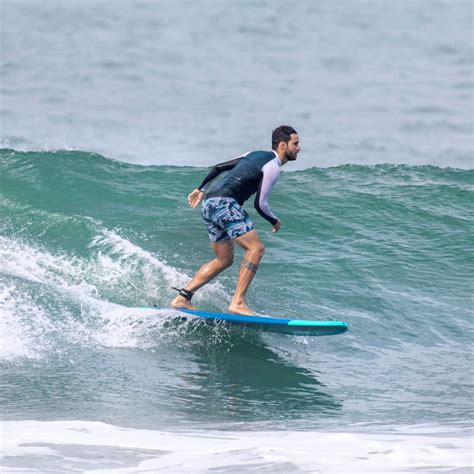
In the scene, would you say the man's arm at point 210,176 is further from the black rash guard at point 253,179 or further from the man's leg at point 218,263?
the man's leg at point 218,263

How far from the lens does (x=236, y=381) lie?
933 centimetres

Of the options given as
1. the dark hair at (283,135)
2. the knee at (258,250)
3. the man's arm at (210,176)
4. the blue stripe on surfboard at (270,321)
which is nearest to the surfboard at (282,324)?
the blue stripe on surfboard at (270,321)

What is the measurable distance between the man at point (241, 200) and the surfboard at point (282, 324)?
4.3 inches

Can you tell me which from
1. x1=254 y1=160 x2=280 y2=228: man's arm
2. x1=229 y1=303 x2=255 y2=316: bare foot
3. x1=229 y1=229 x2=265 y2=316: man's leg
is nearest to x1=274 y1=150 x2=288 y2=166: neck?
x1=254 y1=160 x2=280 y2=228: man's arm

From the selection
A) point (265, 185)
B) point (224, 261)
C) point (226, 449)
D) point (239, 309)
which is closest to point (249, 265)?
point (224, 261)

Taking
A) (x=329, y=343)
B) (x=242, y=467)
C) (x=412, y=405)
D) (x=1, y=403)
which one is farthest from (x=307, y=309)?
(x=242, y=467)

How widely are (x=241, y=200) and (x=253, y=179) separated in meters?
0.26

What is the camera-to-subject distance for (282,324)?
32.8 ft

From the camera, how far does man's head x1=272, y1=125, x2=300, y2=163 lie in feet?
32.5

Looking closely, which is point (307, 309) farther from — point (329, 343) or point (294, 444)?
point (294, 444)

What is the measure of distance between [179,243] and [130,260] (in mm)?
1177

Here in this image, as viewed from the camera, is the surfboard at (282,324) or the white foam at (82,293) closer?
the surfboard at (282,324)

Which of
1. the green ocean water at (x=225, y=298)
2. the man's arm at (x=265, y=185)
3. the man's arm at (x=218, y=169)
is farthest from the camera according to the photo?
the man's arm at (x=218, y=169)

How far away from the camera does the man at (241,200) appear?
9844mm
